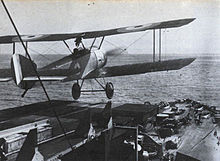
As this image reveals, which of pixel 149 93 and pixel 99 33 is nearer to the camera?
pixel 99 33

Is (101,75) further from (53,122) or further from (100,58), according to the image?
(53,122)

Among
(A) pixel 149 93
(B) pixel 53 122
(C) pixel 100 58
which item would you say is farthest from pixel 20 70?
(A) pixel 149 93

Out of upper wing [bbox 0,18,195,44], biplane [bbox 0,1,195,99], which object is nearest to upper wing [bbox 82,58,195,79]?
biplane [bbox 0,1,195,99]

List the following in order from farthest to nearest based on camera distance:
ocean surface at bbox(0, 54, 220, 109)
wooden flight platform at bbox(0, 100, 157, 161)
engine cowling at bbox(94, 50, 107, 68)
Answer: ocean surface at bbox(0, 54, 220, 109), engine cowling at bbox(94, 50, 107, 68), wooden flight platform at bbox(0, 100, 157, 161)

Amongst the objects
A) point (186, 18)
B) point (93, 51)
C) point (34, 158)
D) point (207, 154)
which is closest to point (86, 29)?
point (93, 51)

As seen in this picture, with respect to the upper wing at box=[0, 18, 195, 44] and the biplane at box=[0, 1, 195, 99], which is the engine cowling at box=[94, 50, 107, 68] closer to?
the biplane at box=[0, 1, 195, 99]

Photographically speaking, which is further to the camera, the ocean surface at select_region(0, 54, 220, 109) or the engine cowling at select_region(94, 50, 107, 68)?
the ocean surface at select_region(0, 54, 220, 109)

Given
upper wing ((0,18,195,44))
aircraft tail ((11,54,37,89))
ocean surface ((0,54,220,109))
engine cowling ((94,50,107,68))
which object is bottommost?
ocean surface ((0,54,220,109))

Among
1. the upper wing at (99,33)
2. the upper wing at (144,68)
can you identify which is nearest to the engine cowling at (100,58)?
the upper wing at (144,68)

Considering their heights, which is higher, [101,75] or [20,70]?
[20,70]

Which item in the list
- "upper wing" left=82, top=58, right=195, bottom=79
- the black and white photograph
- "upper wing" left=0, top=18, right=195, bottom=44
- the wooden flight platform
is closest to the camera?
the wooden flight platform
